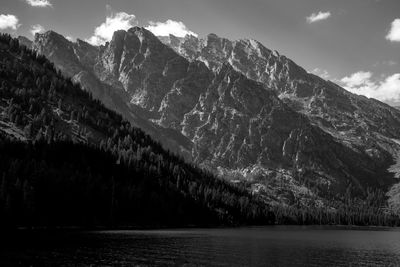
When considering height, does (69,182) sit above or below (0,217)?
above

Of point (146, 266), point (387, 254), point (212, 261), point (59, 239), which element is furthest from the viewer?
point (387, 254)

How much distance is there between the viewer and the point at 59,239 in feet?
408

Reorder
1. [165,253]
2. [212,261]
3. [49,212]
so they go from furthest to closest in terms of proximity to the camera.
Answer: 1. [49,212]
2. [165,253]
3. [212,261]

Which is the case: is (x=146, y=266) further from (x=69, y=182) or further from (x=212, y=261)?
(x=69, y=182)

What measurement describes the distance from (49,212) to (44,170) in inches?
956

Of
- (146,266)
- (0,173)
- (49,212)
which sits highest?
(0,173)

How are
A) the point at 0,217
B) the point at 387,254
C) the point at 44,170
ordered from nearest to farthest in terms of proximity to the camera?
the point at 387,254 → the point at 0,217 → the point at 44,170

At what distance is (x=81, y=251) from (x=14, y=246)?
49.6ft

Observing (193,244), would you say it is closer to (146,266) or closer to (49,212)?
(146,266)

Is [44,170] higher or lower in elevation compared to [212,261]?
higher

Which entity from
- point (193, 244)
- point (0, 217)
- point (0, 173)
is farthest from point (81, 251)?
point (0, 173)

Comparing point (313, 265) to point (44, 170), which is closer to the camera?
point (313, 265)

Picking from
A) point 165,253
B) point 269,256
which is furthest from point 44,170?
point 269,256

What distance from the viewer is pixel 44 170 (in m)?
Result: 190
